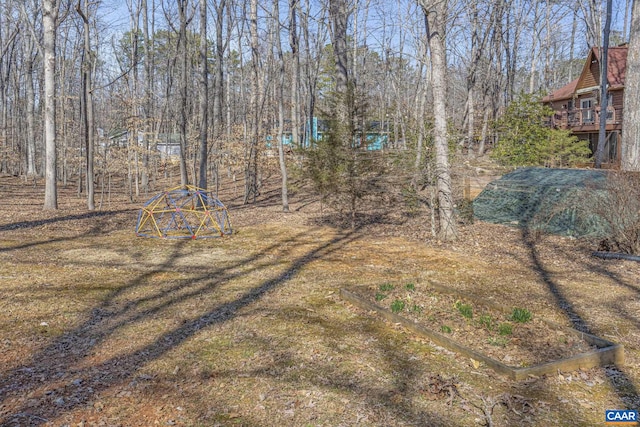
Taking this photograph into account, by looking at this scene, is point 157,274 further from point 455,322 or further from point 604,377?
point 604,377

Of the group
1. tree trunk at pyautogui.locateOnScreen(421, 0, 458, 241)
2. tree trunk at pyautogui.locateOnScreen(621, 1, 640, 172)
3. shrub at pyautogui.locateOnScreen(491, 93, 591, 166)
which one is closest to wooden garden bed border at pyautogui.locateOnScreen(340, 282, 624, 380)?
tree trunk at pyautogui.locateOnScreen(421, 0, 458, 241)

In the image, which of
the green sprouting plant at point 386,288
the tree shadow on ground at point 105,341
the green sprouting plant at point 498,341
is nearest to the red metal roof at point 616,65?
the green sprouting plant at point 386,288

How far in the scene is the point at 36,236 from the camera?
1004 cm

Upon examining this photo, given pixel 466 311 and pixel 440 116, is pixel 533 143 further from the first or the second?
pixel 466 311

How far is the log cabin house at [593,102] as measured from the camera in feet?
79.4

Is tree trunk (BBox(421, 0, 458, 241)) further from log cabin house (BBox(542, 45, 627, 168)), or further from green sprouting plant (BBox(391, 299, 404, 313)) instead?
log cabin house (BBox(542, 45, 627, 168))

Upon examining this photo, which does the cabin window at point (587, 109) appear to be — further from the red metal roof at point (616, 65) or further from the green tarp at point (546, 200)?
the green tarp at point (546, 200)

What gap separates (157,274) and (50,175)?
23.4ft

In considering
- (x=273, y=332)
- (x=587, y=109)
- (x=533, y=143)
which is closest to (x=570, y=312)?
(x=273, y=332)

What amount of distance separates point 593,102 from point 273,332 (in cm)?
2780

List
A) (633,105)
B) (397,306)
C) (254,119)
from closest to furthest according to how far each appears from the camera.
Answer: (397,306)
(633,105)
(254,119)

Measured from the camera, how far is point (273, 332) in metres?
5.16

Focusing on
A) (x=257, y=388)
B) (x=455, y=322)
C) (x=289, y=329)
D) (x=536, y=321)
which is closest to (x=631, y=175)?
(x=536, y=321)

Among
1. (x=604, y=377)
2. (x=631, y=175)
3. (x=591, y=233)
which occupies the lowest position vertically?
(x=604, y=377)
